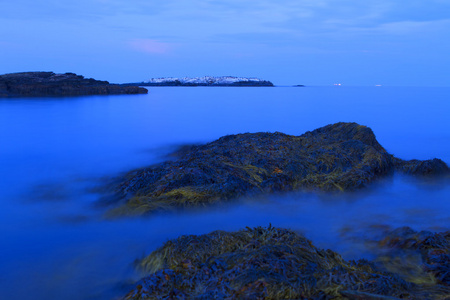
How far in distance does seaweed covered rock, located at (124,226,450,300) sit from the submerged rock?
2.37 meters

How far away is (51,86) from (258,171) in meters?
55.1

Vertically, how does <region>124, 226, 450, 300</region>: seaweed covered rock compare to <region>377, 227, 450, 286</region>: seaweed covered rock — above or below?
above

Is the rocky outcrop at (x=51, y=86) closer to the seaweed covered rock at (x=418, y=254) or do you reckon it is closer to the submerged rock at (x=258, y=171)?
the submerged rock at (x=258, y=171)

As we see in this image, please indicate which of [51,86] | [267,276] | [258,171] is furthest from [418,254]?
[51,86]

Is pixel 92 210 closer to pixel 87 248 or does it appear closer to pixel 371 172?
pixel 87 248

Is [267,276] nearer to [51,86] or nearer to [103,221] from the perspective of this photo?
[103,221]

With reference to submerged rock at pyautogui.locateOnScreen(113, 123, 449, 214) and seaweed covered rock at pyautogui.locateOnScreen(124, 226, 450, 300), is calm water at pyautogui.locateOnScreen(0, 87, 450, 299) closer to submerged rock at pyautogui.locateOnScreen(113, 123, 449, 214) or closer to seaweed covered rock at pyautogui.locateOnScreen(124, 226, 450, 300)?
submerged rock at pyautogui.locateOnScreen(113, 123, 449, 214)

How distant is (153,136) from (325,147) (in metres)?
11.0

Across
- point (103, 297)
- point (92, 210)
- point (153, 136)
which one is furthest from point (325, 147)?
point (153, 136)

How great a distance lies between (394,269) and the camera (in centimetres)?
423

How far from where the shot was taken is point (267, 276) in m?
3.42

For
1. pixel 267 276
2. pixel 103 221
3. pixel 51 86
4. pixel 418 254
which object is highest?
pixel 51 86

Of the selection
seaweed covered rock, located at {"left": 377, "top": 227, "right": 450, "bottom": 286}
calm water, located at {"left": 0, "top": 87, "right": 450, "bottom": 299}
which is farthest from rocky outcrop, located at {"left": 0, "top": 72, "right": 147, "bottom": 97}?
seaweed covered rock, located at {"left": 377, "top": 227, "right": 450, "bottom": 286}

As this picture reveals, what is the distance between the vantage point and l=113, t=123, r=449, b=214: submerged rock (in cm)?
671
